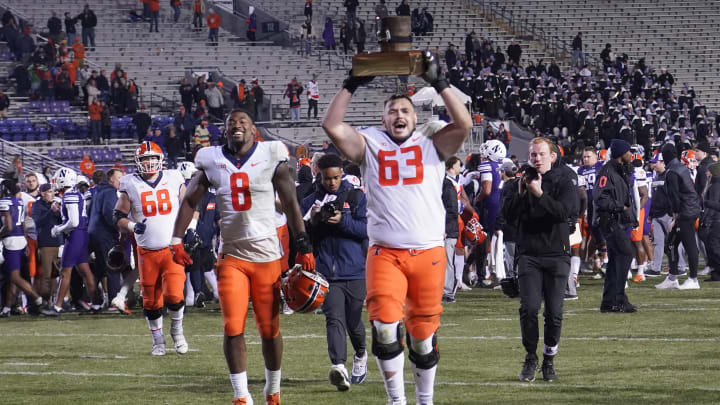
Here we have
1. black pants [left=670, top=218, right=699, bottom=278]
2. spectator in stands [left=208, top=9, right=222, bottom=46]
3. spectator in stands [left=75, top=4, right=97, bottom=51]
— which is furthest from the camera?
spectator in stands [left=208, top=9, right=222, bottom=46]

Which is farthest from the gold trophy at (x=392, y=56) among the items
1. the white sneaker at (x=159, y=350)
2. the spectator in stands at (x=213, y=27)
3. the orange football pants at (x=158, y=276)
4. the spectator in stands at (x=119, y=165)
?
the spectator in stands at (x=213, y=27)

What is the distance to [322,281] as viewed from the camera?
25.5 ft

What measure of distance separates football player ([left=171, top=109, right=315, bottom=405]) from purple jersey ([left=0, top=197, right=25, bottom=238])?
8.24 m

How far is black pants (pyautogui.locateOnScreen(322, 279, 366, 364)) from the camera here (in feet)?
29.2

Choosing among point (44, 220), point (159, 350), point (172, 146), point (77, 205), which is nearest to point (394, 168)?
point (159, 350)

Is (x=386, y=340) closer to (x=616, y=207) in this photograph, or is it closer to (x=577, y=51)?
(x=616, y=207)

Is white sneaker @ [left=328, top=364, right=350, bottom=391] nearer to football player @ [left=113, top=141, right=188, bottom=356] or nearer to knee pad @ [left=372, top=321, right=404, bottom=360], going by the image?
knee pad @ [left=372, top=321, right=404, bottom=360]

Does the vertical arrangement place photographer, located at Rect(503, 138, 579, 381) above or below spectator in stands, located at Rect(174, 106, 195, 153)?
above

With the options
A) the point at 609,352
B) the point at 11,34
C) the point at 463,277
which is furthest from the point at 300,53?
the point at 609,352

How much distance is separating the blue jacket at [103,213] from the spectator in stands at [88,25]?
71.3 feet

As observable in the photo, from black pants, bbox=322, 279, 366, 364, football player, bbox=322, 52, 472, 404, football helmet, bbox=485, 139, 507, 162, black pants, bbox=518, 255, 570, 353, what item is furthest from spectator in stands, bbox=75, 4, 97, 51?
football player, bbox=322, 52, 472, 404

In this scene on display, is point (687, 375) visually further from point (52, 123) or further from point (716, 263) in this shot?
point (52, 123)

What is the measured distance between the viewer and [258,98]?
34219 millimetres

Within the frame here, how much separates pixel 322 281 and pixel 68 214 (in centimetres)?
860
